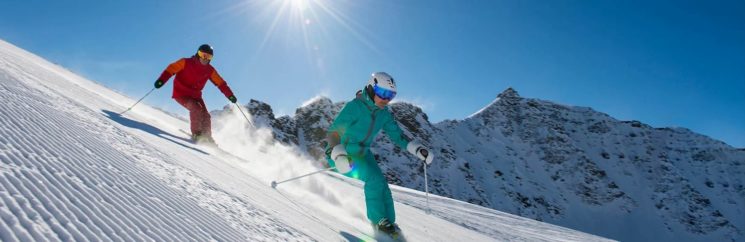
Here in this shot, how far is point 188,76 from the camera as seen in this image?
9125 millimetres

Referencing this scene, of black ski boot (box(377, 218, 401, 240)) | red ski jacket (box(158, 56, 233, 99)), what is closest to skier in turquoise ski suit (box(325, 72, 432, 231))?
black ski boot (box(377, 218, 401, 240))

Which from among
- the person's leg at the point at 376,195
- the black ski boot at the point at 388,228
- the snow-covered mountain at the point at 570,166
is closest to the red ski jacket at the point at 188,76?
the person's leg at the point at 376,195

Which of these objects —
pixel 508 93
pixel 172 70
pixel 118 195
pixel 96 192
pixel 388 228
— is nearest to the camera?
pixel 96 192

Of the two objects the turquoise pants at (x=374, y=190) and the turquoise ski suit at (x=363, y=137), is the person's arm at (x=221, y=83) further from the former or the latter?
the turquoise pants at (x=374, y=190)

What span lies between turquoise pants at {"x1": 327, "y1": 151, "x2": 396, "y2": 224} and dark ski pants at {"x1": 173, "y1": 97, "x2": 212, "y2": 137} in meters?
4.33

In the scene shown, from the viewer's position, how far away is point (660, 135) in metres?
154

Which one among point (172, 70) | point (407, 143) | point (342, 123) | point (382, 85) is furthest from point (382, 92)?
point (172, 70)

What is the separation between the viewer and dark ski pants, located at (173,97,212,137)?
8531 mm

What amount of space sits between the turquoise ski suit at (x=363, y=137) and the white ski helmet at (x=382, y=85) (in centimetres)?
14

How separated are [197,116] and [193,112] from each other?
0.13 meters

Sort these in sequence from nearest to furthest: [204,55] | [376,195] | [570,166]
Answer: [376,195] → [204,55] → [570,166]

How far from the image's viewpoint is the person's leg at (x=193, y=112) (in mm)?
8477

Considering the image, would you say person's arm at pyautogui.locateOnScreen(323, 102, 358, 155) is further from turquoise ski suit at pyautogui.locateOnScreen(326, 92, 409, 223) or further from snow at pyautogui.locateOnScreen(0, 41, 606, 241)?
snow at pyautogui.locateOnScreen(0, 41, 606, 241)

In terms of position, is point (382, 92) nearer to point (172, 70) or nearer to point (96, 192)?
point (96, 192)
